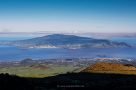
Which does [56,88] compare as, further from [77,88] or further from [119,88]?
[119,88]

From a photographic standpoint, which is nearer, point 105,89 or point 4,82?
point 4,82

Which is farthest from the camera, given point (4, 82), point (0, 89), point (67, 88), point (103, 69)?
point (103, 69)

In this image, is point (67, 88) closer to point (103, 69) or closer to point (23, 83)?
point (23, 83)

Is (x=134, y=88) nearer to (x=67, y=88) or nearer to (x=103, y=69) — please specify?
(x=67, y=88)

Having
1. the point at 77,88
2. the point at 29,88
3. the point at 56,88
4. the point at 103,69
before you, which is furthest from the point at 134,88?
the point at 103,69

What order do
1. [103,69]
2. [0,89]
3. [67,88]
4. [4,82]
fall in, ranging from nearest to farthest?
1. [0,89]
2. [4,82]
3. [67,88]
4. [103,69]

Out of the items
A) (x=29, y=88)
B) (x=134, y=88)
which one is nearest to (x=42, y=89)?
(x=29, y=88)

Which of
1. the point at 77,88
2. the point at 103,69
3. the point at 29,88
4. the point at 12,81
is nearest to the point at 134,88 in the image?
the point at 77,88

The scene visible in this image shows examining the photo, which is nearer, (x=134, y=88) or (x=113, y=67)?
(x=134, y=88)
